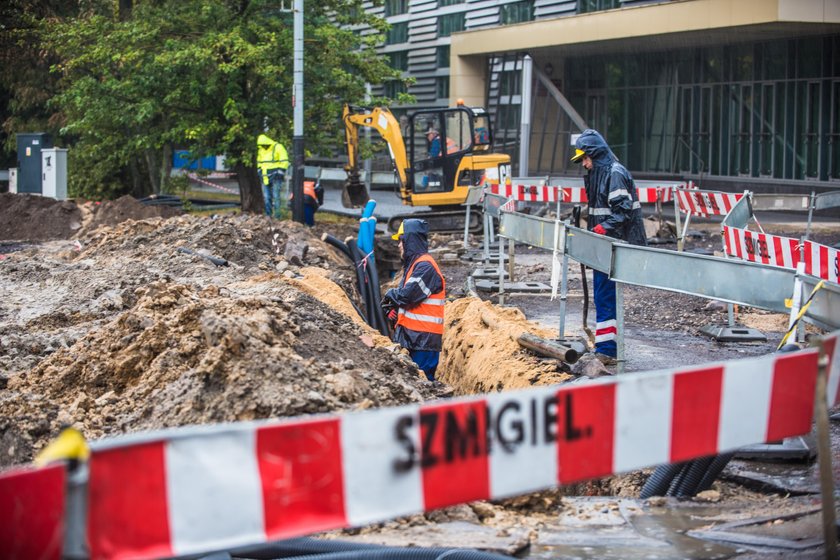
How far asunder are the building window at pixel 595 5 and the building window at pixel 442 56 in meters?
9.40

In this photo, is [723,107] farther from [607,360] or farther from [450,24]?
[607,360]

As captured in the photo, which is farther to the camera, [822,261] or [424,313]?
[424,313]

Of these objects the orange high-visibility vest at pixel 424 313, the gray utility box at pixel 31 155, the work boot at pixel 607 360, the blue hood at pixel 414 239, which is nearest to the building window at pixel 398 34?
the gray utility box at pixel 31 155

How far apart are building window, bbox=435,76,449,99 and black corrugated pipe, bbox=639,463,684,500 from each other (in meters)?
38.2

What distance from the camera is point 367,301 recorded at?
39.0 feet

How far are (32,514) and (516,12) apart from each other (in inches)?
1442

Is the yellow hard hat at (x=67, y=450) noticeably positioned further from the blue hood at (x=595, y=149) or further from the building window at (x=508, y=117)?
the building window at (x=508, y=117)

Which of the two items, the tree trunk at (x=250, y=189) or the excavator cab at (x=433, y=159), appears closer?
the excavator cab at (x=433, y=159)

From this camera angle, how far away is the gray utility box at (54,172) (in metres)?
25.4

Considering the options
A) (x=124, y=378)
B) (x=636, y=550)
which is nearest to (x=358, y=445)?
(x=636, y=550)

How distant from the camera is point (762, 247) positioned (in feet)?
31.9

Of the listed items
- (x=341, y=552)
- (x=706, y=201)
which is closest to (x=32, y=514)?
(x=341, y=552)

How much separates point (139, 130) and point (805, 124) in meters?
17.1

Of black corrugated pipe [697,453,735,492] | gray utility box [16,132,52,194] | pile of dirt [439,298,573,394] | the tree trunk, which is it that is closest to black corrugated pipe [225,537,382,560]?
black corrugated pipe [697,453,735,492]
